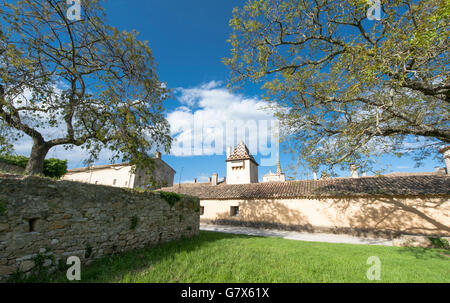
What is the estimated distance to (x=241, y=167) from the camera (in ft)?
80.2

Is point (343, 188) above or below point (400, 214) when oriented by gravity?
above

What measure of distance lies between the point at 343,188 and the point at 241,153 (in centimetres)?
1356

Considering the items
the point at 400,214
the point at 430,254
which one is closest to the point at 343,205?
the point at 400,214

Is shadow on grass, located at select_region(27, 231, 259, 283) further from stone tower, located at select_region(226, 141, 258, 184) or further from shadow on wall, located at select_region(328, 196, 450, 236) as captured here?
stone tower, located at select_region(226, 141, 258, 184)

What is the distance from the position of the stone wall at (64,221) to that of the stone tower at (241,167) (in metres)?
17.9

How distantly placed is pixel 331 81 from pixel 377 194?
34.6ft

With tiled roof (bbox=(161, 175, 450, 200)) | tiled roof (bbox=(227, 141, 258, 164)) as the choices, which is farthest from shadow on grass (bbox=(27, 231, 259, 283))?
tiled roof (bbox=(227, 141, 258, 164))

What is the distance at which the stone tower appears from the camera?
23842 millimetres

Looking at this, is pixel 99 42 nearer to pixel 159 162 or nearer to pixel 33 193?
pixel 33 193

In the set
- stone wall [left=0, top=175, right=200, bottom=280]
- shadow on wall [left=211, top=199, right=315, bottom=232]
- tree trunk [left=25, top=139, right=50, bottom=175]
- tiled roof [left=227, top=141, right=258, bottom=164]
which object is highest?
tiled roof [left=227, top=141, right=258, bottom=164]

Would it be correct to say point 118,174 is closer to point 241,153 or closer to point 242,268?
point 241,153

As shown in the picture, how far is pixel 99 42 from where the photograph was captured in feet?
20.5

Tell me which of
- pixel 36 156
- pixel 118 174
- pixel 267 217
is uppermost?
pixel 118 174

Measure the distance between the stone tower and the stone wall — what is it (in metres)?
17.9
